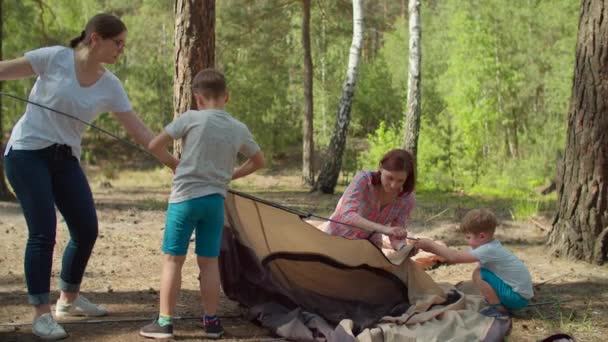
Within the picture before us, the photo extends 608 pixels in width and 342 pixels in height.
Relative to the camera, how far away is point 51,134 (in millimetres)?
3316

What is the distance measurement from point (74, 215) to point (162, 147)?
0.59 m

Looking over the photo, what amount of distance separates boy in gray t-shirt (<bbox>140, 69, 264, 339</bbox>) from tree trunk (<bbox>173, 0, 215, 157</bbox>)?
2.51 m


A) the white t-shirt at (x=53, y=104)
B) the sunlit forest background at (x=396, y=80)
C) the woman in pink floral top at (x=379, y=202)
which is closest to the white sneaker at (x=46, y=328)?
the white t-shirt at (x=53, y=104)

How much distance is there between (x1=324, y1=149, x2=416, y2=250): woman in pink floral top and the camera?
3.94m

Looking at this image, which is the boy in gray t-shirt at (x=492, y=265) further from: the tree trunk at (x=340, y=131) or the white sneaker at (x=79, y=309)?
the tree trunk at (x=340, y=131)

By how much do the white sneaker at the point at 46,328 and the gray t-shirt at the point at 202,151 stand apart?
2.72ft

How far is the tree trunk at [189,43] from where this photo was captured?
5898mm

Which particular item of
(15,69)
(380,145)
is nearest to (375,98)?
(380,145)

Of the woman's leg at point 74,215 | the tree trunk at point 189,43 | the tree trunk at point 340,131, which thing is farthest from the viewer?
the tree trunk at point 340,131

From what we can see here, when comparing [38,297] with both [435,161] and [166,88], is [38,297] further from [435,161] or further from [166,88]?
[166,88]

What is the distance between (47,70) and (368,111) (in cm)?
2767

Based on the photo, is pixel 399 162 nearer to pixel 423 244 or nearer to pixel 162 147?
pixel 423 244

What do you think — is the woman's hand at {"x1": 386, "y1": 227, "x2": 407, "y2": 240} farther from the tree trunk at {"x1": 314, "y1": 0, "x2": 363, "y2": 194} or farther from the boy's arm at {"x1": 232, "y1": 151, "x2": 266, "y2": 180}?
the tree trunk at {"x1": 314, "y1": 0, "x2": 363, "y2": 194}

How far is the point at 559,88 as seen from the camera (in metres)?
23.7
